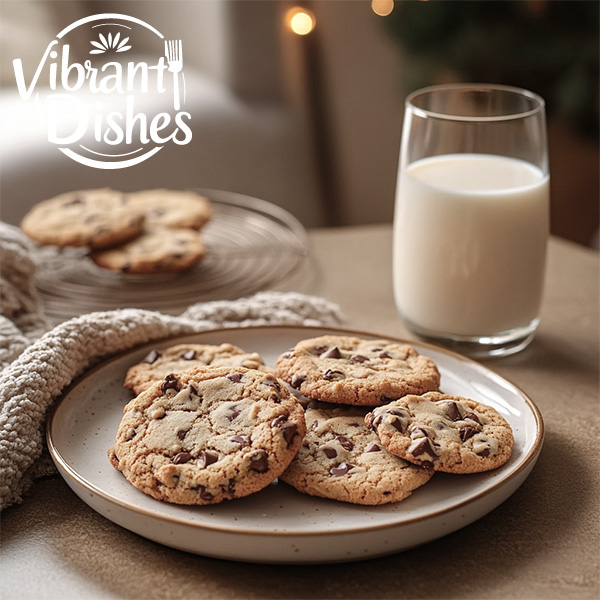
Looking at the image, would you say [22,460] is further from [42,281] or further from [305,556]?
[42,281]

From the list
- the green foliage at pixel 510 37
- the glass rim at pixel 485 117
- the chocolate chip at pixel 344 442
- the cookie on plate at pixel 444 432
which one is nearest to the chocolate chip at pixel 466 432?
the cookie on plate at pixel 444 432

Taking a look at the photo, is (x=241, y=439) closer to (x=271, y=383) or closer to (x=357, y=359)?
(x=271, y=383)

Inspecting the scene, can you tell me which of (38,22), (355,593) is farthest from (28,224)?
(38,22)

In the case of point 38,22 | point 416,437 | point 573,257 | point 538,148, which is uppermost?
point 38,22

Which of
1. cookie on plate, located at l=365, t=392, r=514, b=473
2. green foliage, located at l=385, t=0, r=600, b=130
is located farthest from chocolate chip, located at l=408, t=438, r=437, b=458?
green foliage, located at l=385, t=0, r=600, b=130

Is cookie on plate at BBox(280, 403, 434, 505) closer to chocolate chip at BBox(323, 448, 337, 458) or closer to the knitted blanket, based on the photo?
chocolate chip at BBox(323, 448, 337, 458)

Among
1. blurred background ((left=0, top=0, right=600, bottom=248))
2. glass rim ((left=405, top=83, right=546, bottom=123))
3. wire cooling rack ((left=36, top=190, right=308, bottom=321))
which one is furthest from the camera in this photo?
blurred background ((left=0, top=0, right=600, bottom=248))

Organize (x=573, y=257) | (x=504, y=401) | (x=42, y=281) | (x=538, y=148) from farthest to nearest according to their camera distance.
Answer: (x=573, y=257), (x=42, y=281), (x=538, y=148), (x=504, y=401)
